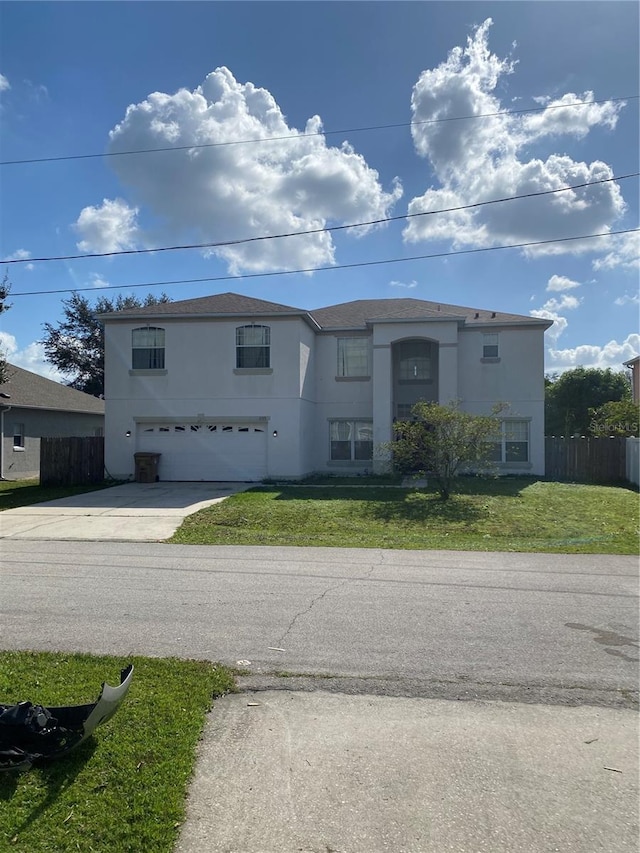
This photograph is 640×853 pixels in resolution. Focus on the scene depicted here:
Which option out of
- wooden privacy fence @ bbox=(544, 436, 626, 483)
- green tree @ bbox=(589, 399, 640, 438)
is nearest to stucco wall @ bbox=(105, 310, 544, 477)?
wooden privacy fence @ bbox=(544, 436, 626, 483)

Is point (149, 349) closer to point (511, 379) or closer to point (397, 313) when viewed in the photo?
point (397, 313)

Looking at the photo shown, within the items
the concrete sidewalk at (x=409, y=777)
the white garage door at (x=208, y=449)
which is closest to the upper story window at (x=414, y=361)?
the white garage door at (x=208, y=449)

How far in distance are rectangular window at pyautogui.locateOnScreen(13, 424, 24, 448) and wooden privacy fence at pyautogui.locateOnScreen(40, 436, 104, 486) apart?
4711 mm

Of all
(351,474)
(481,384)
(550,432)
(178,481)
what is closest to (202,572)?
(178,481)

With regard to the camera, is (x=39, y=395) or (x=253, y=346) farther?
(x=39, y=395)

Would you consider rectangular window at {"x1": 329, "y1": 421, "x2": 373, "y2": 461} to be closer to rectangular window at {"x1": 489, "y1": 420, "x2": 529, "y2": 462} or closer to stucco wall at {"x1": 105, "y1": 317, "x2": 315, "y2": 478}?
stucco wall at {"x1": 105, "y1": 317, "x2": 315, "y2": 478}

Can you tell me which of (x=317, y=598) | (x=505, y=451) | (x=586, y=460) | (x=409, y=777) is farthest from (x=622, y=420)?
(x=409, y=777)

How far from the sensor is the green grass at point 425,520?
11.1 meters

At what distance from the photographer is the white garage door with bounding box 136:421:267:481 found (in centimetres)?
2069

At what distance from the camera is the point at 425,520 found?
13.4 meters

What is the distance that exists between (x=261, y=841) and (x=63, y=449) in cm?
2026

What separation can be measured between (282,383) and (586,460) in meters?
11.8

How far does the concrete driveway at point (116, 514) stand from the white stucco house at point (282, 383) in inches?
80.7

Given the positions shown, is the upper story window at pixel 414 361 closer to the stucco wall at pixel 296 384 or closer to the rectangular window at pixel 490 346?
the stucco wall at pixel 296 384
